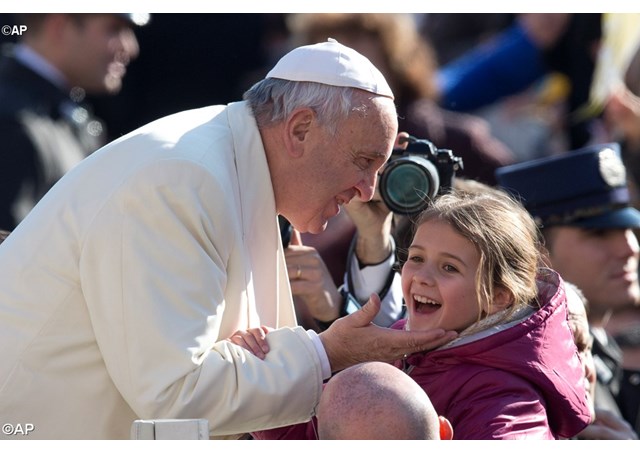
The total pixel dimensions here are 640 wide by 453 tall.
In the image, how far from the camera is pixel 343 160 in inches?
119

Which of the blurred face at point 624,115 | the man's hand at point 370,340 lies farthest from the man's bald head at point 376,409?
the blurred face at point 624,115

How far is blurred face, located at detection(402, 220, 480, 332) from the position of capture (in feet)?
9.58

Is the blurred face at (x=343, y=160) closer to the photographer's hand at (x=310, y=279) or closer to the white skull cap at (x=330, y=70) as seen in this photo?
the white skull cap at (x=330, y=70)

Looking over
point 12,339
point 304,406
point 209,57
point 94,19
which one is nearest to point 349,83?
point 304,406

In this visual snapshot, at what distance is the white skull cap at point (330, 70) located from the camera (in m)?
3.04

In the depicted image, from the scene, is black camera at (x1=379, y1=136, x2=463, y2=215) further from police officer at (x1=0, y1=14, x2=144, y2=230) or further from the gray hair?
police officer at (x1=0, y1=14, x2=144, y2=230)

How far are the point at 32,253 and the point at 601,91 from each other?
368 cm

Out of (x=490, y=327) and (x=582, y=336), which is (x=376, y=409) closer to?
(x=490, y=327)

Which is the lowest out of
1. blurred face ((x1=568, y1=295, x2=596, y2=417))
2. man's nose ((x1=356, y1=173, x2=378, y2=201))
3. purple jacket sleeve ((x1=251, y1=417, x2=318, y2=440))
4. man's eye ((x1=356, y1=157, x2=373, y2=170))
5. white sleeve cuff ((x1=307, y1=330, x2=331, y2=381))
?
purple jacket sleeve ((x1=251, y1=417, x2=318, y2=440))

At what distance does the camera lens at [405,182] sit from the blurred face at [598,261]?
3.01ft

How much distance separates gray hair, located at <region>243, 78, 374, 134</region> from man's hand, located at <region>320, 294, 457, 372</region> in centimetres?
47

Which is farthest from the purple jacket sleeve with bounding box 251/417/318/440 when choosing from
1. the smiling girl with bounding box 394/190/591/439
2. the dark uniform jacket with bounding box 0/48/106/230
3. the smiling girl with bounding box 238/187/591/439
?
the dark uniform jacket with bounding box 0/48/106/230

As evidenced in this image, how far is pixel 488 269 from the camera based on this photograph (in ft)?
9.68
